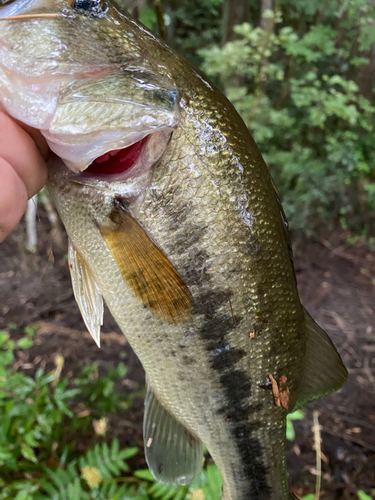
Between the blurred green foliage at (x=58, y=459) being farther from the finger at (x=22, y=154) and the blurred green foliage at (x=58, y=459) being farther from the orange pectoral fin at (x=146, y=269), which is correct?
the finger at (x=22, y=154)

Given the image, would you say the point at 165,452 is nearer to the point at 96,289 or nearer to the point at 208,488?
the point at 208,488

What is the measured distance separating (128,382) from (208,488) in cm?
117

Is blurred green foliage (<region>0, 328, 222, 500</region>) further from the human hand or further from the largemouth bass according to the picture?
the human hand

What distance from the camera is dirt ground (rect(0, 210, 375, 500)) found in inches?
91.7

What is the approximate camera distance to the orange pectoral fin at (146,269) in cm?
94

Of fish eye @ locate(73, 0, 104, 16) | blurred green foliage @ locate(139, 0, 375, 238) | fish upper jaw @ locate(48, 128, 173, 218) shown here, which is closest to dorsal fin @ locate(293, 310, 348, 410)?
fish upper jaw @ locate(48, 128, 173, 218)

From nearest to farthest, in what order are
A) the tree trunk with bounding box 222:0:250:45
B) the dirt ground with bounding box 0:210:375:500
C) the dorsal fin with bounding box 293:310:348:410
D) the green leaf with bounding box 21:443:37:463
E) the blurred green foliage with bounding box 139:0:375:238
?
the dorsal fin with bounding box 293:310:348:410 → the green leaf with bounding box 21:443:37:463 → the dirt ground with bounding box 0:210:375:500 → the blurred green foliage with bounding box 139:0:375:238 → the tree trunk with bounding box 222:0:250:45

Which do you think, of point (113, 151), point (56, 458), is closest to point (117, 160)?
point (113, 151)

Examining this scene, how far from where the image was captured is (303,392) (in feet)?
4.24

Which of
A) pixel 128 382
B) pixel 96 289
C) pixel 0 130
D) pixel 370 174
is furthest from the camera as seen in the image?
pixel 370 174

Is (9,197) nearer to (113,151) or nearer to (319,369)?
(113,151)

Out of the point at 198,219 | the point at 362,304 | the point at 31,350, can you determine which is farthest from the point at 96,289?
the point at 362,304

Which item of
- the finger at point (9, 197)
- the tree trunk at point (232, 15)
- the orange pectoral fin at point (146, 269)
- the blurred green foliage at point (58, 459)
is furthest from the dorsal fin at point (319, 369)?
the tree trunk at point (232, 15)

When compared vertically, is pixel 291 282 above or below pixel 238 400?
above
